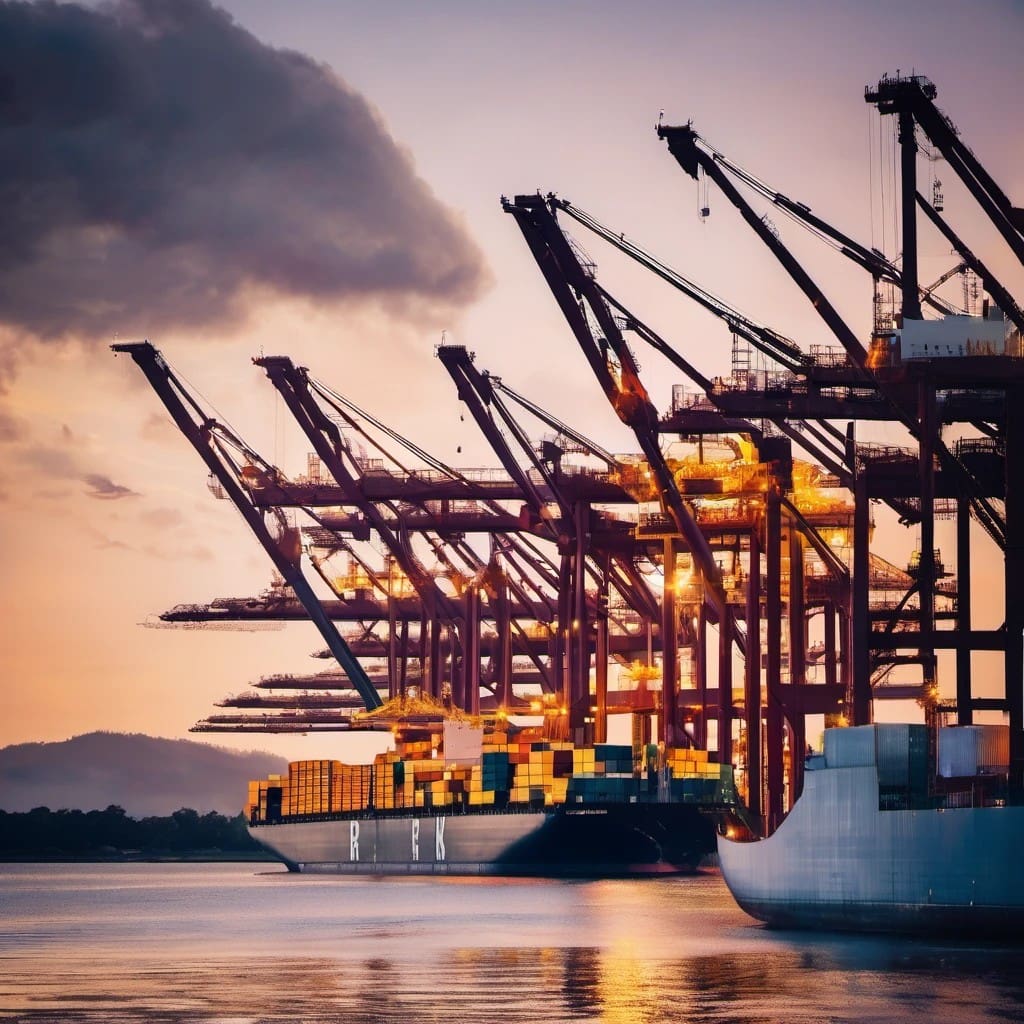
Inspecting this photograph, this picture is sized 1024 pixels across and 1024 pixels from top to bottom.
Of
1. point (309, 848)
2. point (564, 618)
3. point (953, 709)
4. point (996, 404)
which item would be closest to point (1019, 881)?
point (953, 709)

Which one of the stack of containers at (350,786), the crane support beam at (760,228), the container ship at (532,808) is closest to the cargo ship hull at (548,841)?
the container ship at (532,808)

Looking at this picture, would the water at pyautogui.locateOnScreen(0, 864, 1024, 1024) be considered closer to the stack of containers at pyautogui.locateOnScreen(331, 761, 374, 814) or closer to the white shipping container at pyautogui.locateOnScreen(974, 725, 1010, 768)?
the white shipping container at pyautogui.locateOnScreen(974, 725, 1010, 768)

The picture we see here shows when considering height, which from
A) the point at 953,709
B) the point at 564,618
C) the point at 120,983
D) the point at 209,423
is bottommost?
the point at 120,983

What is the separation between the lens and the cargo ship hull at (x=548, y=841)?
97.7 metres

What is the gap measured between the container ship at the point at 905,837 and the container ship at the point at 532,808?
178ft

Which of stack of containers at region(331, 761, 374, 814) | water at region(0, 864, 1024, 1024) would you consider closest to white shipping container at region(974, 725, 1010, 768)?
water at region(0, 864, 1024, 1024)

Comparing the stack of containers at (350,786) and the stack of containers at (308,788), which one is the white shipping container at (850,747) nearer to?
the stack of containers at (350,786)

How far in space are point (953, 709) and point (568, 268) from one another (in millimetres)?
23960

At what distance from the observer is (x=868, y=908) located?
1556 inches

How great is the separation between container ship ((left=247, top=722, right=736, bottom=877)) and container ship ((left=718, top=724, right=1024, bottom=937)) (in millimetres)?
54251

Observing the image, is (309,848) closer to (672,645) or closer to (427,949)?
(672,645)

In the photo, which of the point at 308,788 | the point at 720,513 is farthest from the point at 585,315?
the point at 308,788

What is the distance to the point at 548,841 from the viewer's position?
98.2 meters

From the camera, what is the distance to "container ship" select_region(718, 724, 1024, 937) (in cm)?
3650
